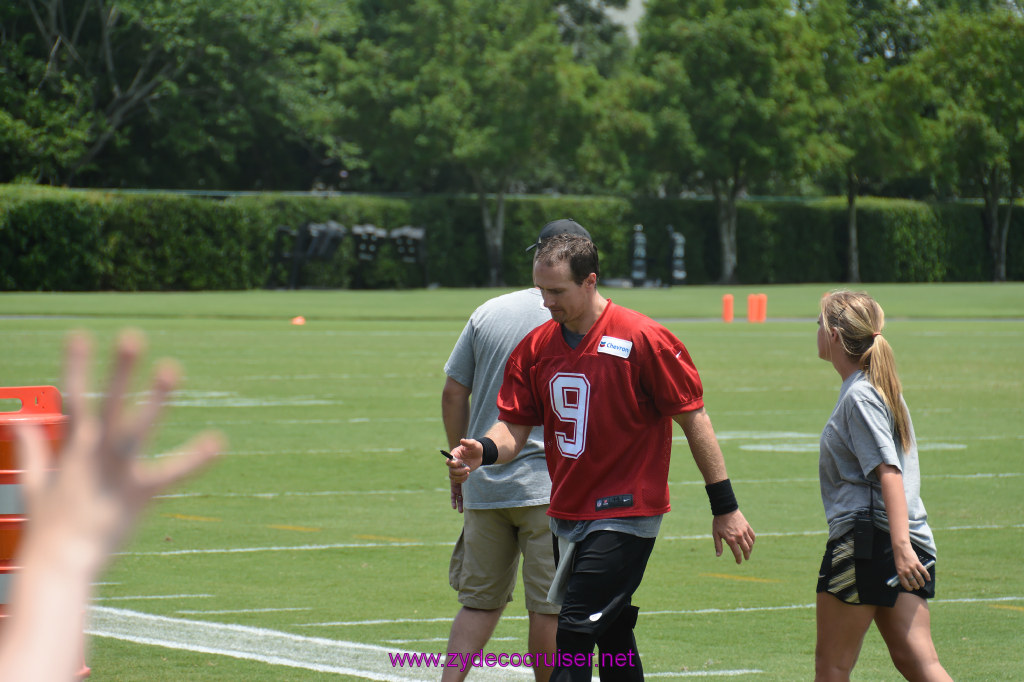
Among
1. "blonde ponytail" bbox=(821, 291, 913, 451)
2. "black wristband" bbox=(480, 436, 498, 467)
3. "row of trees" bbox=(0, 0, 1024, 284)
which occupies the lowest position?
"black wristband" bbox=(480, 436, 498, 467)

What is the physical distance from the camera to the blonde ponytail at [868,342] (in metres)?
4.93

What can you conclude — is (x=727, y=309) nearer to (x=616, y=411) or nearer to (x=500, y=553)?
(x=500, y=553)

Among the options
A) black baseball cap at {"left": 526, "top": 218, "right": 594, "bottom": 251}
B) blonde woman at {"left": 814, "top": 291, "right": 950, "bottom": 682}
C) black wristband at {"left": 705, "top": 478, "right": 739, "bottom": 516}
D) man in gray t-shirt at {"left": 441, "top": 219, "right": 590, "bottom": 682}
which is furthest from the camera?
man in gray t-shirt at {"left": 441, "top": 219, "right": 590, "bottom": 682}

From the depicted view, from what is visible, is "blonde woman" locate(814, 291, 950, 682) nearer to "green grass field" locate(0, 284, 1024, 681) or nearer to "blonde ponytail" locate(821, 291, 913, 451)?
"blonde ponytail" locate(821, 291, 913, 451)

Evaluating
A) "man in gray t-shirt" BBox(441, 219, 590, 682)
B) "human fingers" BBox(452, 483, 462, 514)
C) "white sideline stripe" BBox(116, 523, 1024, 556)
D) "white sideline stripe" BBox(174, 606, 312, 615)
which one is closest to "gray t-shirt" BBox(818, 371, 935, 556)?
"man in gray t-shirt" BBox(441, 219, 590, 682)

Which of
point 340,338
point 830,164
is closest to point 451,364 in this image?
point 340,338

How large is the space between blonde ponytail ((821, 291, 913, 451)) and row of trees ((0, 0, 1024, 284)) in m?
51.0

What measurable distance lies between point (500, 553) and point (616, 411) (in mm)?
1226

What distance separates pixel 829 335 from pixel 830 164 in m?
59.8

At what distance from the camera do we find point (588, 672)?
4.88 metres

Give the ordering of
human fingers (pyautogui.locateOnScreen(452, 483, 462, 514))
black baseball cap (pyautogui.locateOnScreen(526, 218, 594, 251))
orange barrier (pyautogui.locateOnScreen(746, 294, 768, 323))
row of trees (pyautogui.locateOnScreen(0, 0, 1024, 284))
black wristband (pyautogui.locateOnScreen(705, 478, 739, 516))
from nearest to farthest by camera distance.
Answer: black wristband (pyautogui.locateOnScreen(705, 478, 739, 516))
black baseball cap (pyautogui.locateOnScreen(526, 218, 594, 251))
human fingers (pyautogui.locateOnScreen(452, 483, 462, 514))
orange barrier (pyautogui.locateOnScreen(746, 294, 768, 323))
row of trees (pyautogui.locateOnScreen(0, 0, 1024, 284))

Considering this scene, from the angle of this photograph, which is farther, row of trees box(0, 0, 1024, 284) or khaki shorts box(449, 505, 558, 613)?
row of trees box(0, 0, 1024, 284)

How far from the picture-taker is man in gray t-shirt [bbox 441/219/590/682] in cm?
573

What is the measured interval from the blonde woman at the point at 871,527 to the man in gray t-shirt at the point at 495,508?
1.20 meters
